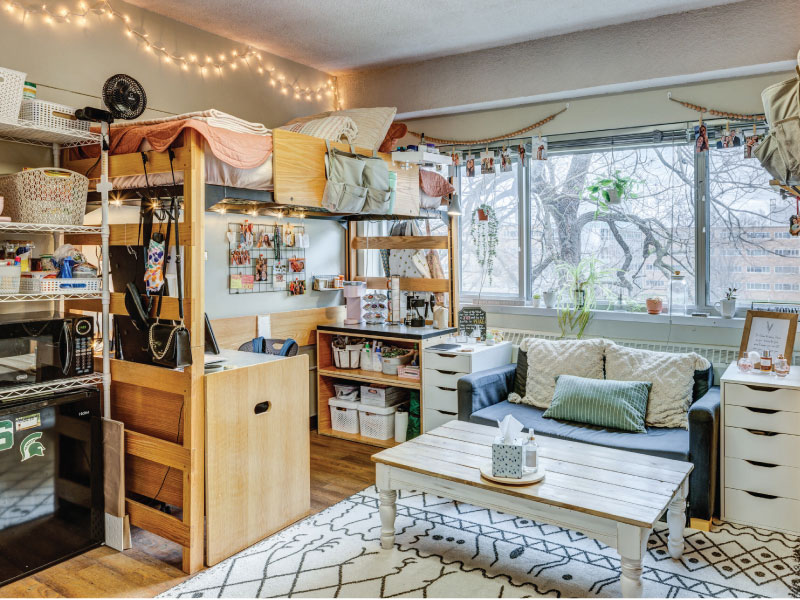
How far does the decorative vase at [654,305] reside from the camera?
3.87 m

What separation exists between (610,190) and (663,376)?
4.24 ft

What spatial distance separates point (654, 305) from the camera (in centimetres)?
388

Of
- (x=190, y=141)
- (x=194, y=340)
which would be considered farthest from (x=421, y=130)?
(x=194, y=340)

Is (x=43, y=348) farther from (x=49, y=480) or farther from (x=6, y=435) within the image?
(x=49, y=480)

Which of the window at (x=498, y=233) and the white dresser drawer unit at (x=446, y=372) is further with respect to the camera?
the window at (x=498, y=233)

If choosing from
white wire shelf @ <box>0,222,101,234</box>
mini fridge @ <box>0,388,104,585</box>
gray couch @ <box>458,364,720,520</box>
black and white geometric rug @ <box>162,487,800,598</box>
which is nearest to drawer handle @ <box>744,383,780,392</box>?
gray couch @ <box>458,364,720,520</box>

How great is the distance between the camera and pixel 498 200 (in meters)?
4.61

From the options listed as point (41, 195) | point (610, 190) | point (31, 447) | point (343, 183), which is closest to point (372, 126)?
point (343, 183)

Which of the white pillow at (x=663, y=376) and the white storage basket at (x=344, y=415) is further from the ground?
the white pillow at (x=663, y=376)

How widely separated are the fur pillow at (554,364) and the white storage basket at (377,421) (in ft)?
3.02

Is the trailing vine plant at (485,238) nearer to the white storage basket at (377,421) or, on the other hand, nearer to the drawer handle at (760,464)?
the white storage basket at (377,421)

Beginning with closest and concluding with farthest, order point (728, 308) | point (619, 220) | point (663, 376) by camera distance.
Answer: point (663, 376), point (728, 308), point (619, 220)

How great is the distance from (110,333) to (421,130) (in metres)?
2.90

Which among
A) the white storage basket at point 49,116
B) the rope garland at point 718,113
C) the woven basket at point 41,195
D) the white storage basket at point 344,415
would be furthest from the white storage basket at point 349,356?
the rope garland at point 718,113
